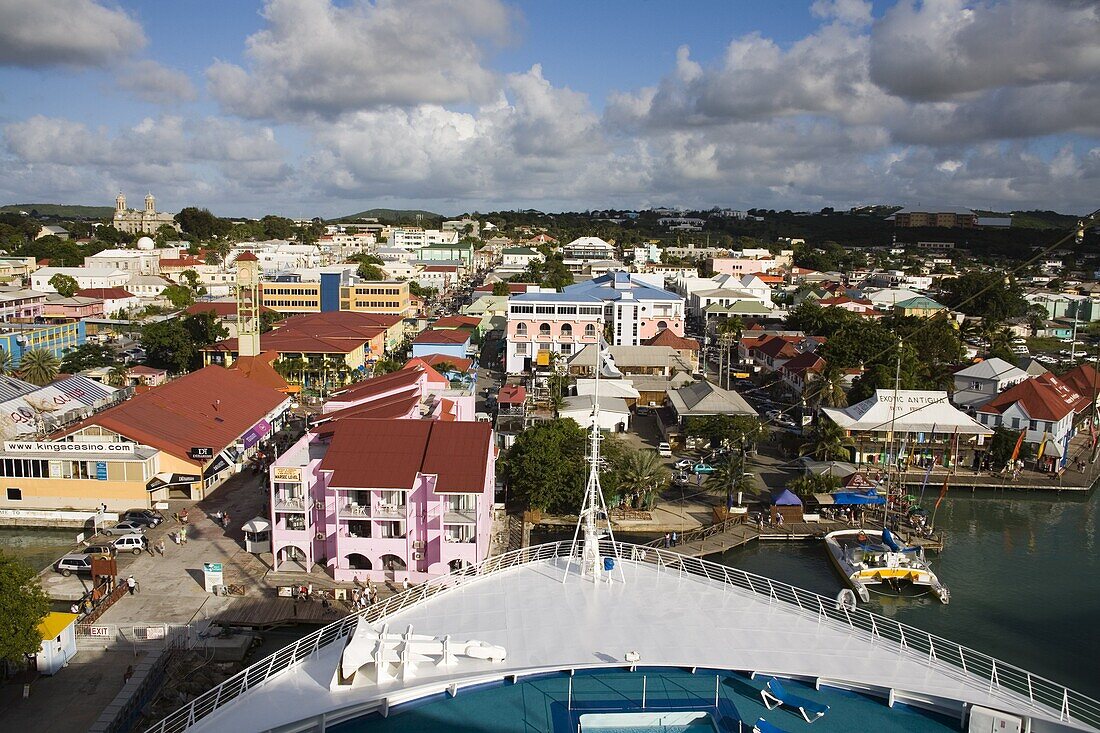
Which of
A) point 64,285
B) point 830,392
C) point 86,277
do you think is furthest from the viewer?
point 86,277

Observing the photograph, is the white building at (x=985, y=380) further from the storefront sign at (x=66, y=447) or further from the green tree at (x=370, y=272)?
the green tree at (x=370, y=272)

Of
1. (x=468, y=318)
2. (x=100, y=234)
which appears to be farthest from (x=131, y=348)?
(x=100, y=234)

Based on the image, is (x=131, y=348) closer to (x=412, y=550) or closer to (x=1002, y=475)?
(x=412, y=550)

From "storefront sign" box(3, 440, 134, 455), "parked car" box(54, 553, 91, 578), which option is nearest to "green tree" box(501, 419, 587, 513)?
"parked car" box(54, 553, 91, 578)

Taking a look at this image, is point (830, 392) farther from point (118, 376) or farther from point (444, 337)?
point (118, 376)

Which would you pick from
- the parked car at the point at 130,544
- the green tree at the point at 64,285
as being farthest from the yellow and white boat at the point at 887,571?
the green tree at the point at 64,285

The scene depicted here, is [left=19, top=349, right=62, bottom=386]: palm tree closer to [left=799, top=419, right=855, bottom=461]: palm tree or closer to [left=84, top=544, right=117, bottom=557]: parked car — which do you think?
[left=84, top=544, right=117, bottom=557]: parked car

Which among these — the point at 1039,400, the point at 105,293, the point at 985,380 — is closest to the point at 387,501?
the point at 1039,400
